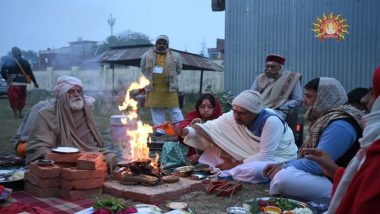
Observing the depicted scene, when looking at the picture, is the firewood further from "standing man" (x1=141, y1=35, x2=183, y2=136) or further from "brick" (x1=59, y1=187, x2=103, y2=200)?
"standing man" (x1=141, y1=35, x2=183, y2=136)

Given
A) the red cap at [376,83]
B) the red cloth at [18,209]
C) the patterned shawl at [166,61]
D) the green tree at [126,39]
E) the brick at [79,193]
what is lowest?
the brick at [79,193]

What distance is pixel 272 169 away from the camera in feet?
16.7

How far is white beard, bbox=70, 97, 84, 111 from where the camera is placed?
589 centimetres

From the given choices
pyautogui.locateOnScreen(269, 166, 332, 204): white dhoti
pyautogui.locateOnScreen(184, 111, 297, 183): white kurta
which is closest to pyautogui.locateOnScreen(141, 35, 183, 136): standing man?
pyautogui.locateOnScreen(184, 111, 297, 183): white kurta

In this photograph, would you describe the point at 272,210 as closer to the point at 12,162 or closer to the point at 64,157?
the point at 64,157

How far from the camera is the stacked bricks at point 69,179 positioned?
4738mm

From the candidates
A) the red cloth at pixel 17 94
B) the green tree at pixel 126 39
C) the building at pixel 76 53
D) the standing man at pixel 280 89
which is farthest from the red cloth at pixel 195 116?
the green tree at pixel 126 39

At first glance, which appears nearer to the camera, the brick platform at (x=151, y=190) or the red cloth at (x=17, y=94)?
the brick platform at (x=151, y=190)

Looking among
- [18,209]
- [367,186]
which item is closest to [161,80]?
[18,209]

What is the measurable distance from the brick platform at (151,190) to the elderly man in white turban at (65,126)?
90 cm

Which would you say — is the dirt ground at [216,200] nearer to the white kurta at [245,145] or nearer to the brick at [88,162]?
the white kurta at [245,145]

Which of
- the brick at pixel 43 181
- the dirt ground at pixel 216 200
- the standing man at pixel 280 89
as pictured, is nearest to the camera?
Answer: the dirt ground at pixel 216 200

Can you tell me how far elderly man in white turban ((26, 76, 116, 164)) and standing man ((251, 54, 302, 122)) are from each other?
306 cm

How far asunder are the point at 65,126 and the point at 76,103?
34cm
